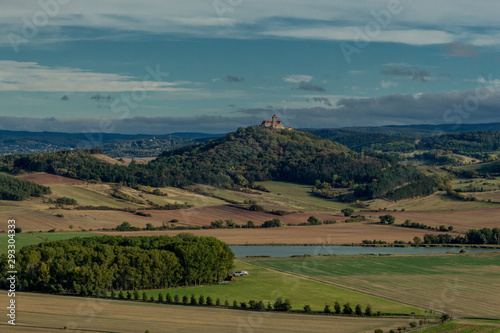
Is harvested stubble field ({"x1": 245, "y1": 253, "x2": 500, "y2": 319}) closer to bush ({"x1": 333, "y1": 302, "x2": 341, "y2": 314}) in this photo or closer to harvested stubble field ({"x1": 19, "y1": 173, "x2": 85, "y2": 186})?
bush ({"x1": 333, "y1": 302, "x2": 341, "y2": 314})

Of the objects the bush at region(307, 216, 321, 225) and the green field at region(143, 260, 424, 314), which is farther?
the bush at region(307, 216, 321, 225)

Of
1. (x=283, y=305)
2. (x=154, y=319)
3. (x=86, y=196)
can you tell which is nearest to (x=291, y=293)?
(x=283, y=305)

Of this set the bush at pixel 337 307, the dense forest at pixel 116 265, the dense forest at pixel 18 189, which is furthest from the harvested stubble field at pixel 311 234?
the bush at pixel 337 307

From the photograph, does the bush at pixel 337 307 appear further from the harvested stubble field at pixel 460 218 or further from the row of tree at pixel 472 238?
the harvested stubble field at pixel 460 218

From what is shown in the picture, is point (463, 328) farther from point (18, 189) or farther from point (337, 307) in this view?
point (18, 189)

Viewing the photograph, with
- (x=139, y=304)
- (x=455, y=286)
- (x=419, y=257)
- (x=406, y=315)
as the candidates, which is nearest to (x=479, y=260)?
(x=419, y=257)

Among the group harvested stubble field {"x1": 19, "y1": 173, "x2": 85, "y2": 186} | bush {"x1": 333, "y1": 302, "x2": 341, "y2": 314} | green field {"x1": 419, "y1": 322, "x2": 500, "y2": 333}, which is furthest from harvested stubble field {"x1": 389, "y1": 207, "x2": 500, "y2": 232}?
harvested stubble field {"x1": 19, "y1": 173, "x2": 85, "y2": 186}
